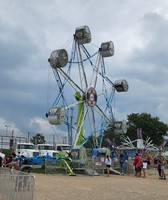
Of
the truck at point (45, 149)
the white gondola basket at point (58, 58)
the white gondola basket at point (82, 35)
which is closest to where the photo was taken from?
the white gondola basket at point (58, 58)

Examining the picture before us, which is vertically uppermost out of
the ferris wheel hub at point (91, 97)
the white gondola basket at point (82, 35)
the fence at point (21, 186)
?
the white gondola basket at point (82, 35)

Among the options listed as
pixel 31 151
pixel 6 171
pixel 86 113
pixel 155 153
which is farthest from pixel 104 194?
pixel 155 153

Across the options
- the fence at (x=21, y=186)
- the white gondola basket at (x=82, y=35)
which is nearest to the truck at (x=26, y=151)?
the white gondola basket at (x=82, y=35)

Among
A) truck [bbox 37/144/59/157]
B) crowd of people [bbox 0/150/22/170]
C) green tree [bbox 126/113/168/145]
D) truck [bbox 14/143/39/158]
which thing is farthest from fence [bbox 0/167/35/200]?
green tree [bbox 126/113/168/145]

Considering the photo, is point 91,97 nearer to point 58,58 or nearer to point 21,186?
point 58,58

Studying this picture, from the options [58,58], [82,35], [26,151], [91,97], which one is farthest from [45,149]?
[58,58]

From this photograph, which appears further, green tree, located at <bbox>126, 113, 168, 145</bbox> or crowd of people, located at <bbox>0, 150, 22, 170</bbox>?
green tree, located at <bbox>126, 113, 168, 145</bbox>

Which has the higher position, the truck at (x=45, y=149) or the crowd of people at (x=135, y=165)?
the truck at (x=45, y=149)

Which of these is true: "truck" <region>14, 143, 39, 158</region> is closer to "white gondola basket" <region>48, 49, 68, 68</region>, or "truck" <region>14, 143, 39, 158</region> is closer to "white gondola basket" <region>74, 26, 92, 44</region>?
"white gondola basket" <region>48, 49, 68, 68</region>

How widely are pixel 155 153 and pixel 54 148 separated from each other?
16.2 meters

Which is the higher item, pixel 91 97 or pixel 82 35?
pixel 82 35

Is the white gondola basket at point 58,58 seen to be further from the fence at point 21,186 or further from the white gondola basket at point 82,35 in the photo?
the fence at point 21,186

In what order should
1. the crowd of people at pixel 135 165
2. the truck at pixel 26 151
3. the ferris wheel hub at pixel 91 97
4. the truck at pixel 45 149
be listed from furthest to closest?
the truck at pixel 45 149 < the truck at pixel 26 151 < the ferris wheel hub at pixel 91 97 < the crowd of people at pixel 135 165

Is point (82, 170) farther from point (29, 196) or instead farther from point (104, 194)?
point (29, 196)
